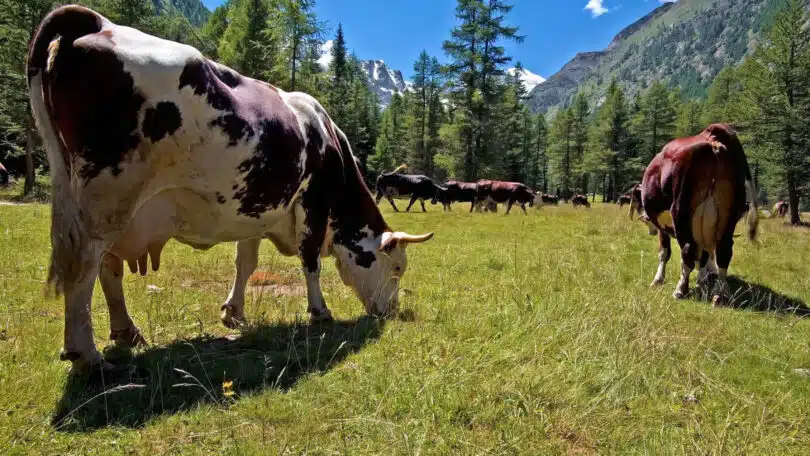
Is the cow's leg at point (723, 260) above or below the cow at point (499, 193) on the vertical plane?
below

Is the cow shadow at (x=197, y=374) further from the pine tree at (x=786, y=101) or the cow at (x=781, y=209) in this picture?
the cow at (x=781, y=209)

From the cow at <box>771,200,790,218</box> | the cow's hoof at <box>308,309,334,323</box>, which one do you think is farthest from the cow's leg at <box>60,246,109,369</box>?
the cow at <box>771,200,790,218</box>

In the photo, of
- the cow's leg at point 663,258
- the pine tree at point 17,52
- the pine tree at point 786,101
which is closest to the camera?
the cow's leg at point 663,258

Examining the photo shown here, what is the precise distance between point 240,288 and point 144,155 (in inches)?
79.1

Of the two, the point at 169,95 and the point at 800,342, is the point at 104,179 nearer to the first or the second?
the point at 169,95

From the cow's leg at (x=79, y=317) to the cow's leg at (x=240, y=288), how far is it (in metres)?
1.60

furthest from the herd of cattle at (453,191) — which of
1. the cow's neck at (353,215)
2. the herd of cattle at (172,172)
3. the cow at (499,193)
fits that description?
the herd of cattle at (172,172)

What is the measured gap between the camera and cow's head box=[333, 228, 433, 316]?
5.17 meters

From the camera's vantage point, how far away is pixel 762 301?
6172 mm

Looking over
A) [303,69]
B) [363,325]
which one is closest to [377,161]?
[303,69]

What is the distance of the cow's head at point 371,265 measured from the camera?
517 cm

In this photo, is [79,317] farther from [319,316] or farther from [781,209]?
[781,209]

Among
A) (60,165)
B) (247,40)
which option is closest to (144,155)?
(60,165)

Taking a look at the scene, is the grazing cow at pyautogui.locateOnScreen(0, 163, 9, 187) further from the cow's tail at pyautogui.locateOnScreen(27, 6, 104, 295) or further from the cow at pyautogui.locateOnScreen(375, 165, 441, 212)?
the cow's tail at pyautogui.locateOnScreen(27, 6, 104, 295)
